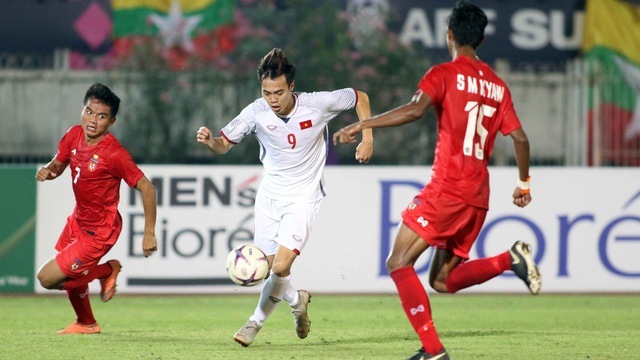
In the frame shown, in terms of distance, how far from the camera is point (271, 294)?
9188 mm

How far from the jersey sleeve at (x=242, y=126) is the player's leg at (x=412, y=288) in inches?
75.0

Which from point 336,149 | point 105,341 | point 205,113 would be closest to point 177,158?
point 205,113

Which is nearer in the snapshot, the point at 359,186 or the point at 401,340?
the point at 401,340

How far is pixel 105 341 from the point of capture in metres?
9.47

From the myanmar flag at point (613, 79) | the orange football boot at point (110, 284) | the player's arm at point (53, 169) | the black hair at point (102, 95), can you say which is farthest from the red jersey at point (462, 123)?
the myanmar flag at point (613, 79)

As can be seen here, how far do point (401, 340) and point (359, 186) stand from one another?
4.62 meters

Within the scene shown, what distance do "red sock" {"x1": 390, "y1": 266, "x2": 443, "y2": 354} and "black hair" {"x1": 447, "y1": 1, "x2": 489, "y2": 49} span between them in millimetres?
1466

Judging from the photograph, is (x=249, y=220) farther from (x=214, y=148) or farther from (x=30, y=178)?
(x=214, y=148)

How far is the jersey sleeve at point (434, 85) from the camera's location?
758 centimetres

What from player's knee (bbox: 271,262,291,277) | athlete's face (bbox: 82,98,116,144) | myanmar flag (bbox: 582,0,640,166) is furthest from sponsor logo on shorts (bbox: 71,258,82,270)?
myanmar flag (bbox: 582,0,640,166)

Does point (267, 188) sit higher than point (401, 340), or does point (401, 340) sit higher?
point (267, 188)

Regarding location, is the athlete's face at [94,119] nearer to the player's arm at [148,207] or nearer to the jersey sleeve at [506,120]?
the player's arm at [148,207]

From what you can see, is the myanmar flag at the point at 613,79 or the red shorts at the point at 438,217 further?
the myanmar flag at the point at 613,79

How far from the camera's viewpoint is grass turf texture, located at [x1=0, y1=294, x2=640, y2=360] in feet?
28.8
